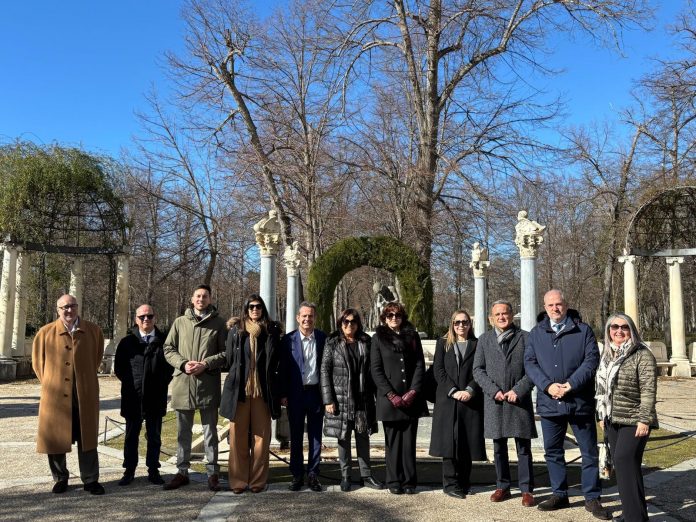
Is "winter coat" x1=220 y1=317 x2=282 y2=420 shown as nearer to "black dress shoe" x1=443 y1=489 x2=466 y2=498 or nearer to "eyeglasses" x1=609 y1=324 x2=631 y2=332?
"black dress shoe" x1=443 y1=489 x2=466 y2=498

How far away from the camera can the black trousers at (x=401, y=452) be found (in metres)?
5.52

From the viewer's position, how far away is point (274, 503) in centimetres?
521

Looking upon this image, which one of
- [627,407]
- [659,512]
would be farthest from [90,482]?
[659,512]

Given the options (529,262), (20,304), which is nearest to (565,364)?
(529,262)

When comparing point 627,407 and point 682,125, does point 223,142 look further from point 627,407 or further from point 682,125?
point 627,407

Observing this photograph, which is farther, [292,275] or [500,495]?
[292,275]

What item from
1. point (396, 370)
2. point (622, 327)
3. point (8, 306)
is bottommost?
point (396, 370)

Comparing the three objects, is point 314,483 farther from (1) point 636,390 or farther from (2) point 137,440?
(1) point 636,390

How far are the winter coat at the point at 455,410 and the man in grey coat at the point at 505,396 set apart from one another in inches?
3.9

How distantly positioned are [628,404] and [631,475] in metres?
0.51

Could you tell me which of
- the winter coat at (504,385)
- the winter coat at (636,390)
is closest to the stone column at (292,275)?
the winter coat at (504,385)

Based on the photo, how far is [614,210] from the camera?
25.9m

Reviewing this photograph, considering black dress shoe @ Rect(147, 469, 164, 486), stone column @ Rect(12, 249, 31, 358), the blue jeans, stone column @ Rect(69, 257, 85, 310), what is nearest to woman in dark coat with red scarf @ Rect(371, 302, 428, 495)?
the blue jeans

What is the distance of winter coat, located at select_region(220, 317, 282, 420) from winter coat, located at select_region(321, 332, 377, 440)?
0.46 metres
